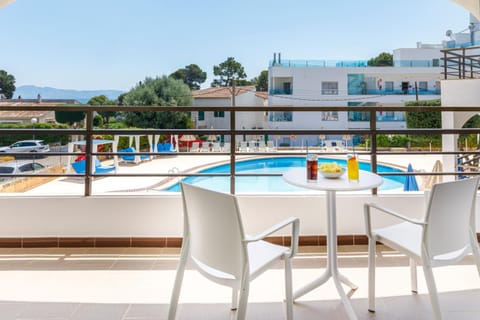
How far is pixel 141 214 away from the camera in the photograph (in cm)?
260

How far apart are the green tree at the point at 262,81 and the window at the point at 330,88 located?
3357 millimetres

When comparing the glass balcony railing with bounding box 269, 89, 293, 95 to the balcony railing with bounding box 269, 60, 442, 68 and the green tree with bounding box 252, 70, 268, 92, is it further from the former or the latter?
the green tree with bounding box 252, 70, 268, 92

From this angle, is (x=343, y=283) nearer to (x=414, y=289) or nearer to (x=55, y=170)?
(x=414, y=289)

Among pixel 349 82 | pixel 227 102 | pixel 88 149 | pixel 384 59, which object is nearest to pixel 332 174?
pixel 88 149

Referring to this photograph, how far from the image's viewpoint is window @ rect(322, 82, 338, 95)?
1673cm

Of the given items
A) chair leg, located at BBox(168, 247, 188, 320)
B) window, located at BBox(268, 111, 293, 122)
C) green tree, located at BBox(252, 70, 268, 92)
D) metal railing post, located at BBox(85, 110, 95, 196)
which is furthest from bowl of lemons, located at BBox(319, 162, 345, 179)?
green tree, located at BBox(252, 70, 268, 92)

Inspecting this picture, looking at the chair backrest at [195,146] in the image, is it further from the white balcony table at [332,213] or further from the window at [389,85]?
the window at [389,85]

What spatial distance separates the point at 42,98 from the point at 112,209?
14.6 meters

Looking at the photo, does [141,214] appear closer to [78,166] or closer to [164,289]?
[164,289]

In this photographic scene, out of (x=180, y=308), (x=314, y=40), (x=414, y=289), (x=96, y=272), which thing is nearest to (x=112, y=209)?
(x=96, y=272)

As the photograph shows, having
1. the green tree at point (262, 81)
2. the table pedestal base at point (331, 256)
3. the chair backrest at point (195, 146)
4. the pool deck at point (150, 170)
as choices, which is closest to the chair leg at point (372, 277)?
the table pedestal base at point (331, 256)

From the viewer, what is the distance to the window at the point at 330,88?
16.7 meters

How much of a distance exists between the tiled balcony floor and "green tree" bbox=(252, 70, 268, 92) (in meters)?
16.6

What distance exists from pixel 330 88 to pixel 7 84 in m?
17.0
